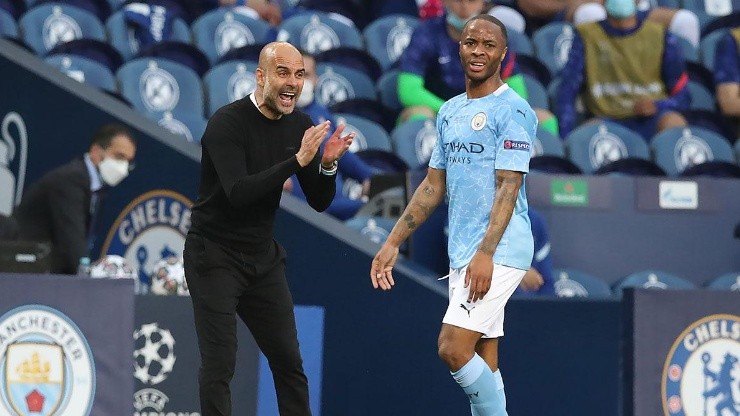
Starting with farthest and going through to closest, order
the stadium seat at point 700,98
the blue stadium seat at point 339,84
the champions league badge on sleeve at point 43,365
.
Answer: the stadium seat at point 700,98, the blue stadium seat at point 339,84, the champions league badge on sleeve at point 43,365

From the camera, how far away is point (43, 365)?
655cm

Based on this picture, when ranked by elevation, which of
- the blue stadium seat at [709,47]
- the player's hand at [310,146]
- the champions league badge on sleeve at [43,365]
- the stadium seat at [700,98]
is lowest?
the champions league badge on sleeve at [43,365]

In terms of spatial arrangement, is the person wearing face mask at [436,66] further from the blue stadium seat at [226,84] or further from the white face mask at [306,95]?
the blue stadium seat at [226,84]

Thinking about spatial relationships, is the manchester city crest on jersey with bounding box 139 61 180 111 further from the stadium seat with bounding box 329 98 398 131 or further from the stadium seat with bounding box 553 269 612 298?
the stadium seat with bounding box 553 269 612 298

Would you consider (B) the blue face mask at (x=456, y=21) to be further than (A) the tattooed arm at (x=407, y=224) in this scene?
Yes

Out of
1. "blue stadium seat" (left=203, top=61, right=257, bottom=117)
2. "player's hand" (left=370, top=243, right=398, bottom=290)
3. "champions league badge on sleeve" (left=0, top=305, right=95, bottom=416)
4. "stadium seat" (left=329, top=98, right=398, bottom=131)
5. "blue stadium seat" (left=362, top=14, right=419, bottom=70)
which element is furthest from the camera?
"blue stadium seat" (left=362, top=14, right=419, bottom=70)

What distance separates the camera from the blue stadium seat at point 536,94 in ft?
34.2

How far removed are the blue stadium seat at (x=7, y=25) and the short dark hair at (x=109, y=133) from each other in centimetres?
179

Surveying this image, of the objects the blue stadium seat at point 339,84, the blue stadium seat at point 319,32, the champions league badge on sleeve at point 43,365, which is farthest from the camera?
the blue stadium seat at point 319,32

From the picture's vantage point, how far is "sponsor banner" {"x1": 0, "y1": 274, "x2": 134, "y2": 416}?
6.50 meters

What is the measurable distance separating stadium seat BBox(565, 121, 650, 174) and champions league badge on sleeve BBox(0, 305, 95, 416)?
432cm

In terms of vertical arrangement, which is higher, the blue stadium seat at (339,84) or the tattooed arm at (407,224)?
the blue stadium seat at (339,84)

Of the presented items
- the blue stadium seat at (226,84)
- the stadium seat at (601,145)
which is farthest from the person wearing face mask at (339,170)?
the stadium seat at (601,145)

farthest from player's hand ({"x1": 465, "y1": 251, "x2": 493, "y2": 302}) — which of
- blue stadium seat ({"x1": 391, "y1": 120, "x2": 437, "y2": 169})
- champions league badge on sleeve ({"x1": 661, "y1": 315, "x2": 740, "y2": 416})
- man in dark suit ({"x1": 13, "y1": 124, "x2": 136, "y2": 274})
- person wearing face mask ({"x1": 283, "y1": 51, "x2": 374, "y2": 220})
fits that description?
blue stadium seat ({"x1": 391, "y1": 120, "x2": 437, "y2": 169})
